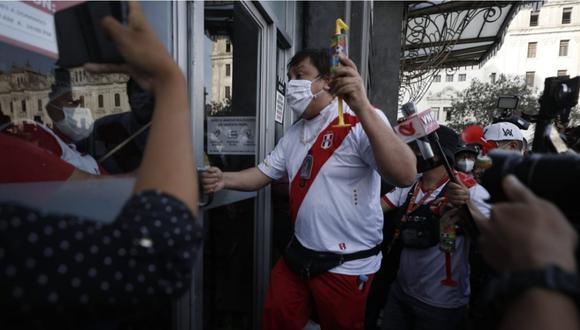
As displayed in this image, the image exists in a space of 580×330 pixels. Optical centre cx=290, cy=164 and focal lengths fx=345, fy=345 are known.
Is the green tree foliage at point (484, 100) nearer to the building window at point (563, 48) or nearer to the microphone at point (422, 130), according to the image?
the building window at point (563, 48)

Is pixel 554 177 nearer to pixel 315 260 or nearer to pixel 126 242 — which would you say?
pixel 126 242

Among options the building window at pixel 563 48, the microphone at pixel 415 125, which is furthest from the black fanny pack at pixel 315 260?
the building window at pixel 563 48

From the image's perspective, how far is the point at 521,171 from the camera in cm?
74

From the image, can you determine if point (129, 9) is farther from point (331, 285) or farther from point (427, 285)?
point (427, 285)

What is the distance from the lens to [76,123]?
1.27m

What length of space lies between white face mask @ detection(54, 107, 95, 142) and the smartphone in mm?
554

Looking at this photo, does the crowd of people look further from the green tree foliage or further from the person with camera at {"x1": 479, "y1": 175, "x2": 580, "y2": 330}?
the green tree foliage

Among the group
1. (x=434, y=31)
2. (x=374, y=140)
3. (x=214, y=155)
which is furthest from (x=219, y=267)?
(x=434, y=31)

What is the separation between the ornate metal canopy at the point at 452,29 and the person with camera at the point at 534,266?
18.3 ft

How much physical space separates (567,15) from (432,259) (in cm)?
3769

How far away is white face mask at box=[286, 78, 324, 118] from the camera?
183 centimetres

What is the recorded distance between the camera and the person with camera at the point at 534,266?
22.3 inches

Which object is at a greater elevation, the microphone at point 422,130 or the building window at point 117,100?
the building window at point 117,100

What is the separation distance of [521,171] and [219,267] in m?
2.16
